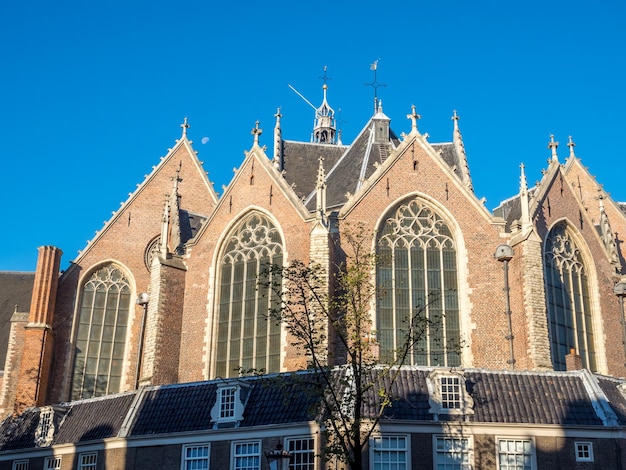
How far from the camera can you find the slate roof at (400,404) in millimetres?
22188

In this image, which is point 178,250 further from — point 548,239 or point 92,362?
point 548,239

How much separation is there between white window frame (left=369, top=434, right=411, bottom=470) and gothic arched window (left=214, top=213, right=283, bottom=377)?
7.79 m

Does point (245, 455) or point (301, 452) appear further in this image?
point (245, 455)

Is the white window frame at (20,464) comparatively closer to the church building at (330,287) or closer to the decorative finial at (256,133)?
the church building at (330,287)

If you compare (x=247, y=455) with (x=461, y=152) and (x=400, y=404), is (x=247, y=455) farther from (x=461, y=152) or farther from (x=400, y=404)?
(x=461, y=152)

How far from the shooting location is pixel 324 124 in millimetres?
54656

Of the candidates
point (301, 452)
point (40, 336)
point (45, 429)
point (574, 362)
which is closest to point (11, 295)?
point (40, 336)

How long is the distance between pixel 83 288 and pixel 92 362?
3411 millimetres

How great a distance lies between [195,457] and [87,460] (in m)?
4.18

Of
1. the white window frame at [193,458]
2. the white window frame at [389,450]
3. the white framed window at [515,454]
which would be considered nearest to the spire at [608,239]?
the white framed window at [515,454]

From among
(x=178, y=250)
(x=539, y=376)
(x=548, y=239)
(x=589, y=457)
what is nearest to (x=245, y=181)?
(x=178, y=250)

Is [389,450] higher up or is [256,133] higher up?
[256,133]

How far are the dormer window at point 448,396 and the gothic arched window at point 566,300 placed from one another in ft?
27.2

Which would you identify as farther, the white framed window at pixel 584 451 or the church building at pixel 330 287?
the church building at pixel 330 287
